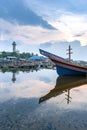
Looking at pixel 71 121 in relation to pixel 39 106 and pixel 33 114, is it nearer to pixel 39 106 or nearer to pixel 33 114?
pixel 33 114

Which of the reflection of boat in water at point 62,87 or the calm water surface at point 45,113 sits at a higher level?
the calm water surface at point 45,113

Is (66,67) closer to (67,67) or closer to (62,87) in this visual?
(67,67)

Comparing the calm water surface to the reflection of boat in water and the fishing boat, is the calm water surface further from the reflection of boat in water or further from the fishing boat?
the fishing boat

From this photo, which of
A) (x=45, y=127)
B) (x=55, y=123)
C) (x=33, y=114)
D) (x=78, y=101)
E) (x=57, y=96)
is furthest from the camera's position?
(x=57, y=96)

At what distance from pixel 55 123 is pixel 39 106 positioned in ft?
12.2

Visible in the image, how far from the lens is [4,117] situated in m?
11.4

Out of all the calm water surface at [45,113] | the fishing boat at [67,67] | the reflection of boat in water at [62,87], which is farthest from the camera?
the fishing boat at [67,67]

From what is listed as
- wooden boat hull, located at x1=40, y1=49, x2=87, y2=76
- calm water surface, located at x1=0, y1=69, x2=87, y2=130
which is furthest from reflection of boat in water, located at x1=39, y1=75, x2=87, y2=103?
wooden boat hull, located at x1=40, y1=49, x2=87, y2=76

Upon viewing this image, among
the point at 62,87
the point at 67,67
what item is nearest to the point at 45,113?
the point at 62,87

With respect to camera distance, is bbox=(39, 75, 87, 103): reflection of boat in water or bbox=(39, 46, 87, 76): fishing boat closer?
bbox=(39, 75, 87, 103): reflection of boat in water

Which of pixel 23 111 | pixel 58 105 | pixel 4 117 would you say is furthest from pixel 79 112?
pixel 4 117

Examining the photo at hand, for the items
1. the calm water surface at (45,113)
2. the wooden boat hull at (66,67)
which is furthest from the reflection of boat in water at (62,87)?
the wooden boat hull at (66,67)

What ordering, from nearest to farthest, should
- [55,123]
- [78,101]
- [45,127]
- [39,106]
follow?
[45,127], [55,123], [39,106], [78,101]

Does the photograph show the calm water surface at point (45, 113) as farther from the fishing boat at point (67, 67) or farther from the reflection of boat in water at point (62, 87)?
the fishing boat at point (67, 67)
